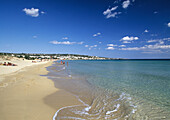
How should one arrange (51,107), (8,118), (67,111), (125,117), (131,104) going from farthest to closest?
(131,104)
(51,107)
(67,111)
(125,117)
(8,118)

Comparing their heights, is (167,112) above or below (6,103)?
below

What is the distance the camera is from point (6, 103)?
19.0ft

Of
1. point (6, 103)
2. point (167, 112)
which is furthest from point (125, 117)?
point (6, 103)

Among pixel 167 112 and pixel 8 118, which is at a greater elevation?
pixel 8 118

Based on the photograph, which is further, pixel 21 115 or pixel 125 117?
pixel 125 117

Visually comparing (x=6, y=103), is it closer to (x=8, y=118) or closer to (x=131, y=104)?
(x=8, y=118)

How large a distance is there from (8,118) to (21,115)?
479 millimetres

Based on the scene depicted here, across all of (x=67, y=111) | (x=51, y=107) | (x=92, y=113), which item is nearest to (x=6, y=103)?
(x=51, y=107)

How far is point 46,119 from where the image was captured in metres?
4.51

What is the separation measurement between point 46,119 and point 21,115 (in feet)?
4.00

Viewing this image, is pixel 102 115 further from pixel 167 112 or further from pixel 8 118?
pixel 8 118

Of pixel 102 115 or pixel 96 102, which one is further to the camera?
pixel 96 102

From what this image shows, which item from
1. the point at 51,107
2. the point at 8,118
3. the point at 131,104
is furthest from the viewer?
the point at 131,104

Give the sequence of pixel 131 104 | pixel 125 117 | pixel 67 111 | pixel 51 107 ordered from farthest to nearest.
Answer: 1. pixel 131 104
2. pixel 51 107
3. pixel 67 111
4. pixel 125 117
